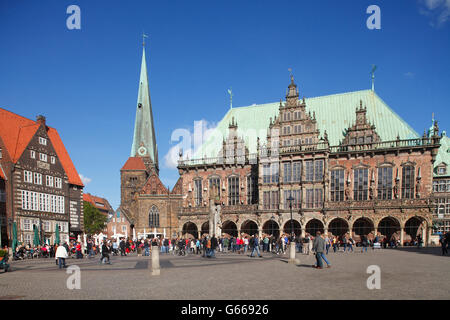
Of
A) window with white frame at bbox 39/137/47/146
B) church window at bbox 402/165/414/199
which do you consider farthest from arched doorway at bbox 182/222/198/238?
church window at bbox 402/165/414/199

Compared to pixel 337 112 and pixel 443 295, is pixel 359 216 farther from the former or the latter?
pixel 443 295

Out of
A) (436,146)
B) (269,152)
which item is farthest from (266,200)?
(436,146)

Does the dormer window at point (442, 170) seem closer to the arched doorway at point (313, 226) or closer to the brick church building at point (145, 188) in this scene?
the arched doorway at point (313, 226)

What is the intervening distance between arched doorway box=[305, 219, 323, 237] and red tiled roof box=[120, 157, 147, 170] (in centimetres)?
4380

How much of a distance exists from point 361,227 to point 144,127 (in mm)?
58060

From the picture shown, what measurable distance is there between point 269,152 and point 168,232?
26.5 meters

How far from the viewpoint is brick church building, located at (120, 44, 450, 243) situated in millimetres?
41312

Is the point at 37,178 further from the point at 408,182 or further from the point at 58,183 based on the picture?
the point at 408,182

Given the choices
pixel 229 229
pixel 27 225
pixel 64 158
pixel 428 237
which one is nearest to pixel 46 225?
pixel 27 225

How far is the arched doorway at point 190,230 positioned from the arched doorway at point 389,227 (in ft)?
75.8

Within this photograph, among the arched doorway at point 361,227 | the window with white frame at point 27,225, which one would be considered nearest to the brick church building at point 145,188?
the window with white frame at point 27,225

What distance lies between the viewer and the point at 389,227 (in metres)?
42.3

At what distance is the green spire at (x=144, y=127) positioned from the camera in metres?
86.3
